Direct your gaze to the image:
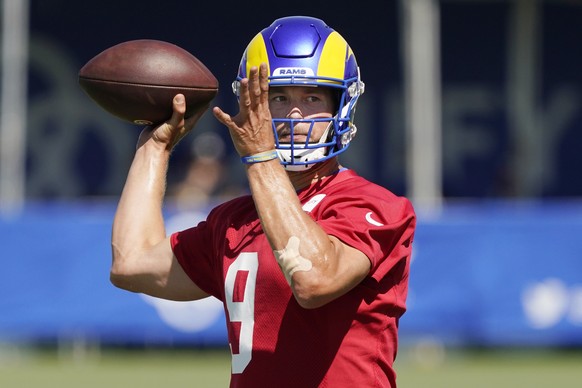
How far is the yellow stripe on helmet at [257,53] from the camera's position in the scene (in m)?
3.82

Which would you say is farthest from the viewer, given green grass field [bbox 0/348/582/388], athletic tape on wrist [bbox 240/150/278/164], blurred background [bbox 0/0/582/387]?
blurred background [bbox 0/0/582/387]

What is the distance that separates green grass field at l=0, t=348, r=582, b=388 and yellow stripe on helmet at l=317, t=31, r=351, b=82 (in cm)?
550

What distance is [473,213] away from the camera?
12.0m

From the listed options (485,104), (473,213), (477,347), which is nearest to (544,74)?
(485,104)

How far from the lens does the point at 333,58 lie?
3.84 m

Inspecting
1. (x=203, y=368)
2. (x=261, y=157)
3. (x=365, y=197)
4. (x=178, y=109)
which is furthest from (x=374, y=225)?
(x=203, y=368)

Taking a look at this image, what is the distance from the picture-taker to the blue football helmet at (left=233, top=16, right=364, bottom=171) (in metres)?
3.73

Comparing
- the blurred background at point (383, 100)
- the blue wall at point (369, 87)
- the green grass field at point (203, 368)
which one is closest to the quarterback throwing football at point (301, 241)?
the green grass field at point (203, 368)

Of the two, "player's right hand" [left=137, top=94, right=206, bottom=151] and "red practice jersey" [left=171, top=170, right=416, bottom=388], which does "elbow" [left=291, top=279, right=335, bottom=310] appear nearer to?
"red practice jersey" [left=171, top=170, right=416, bottom=388]

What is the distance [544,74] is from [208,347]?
7.06 metres

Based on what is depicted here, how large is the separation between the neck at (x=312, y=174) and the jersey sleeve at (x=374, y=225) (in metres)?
0.16

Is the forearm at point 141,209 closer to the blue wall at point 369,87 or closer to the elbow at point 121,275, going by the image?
the elbow at point 121,275

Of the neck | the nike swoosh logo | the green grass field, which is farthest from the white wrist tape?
the green grass field

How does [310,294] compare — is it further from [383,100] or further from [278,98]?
[383,100]
